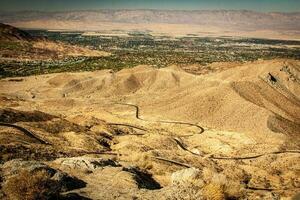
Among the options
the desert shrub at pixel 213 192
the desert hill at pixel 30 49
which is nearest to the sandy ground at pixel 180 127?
the desert shrub at pixel 213 192

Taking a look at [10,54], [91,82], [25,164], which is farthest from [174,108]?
[10,54]

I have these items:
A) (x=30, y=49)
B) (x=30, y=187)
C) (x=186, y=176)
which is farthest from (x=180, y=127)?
(x=30, y=49)

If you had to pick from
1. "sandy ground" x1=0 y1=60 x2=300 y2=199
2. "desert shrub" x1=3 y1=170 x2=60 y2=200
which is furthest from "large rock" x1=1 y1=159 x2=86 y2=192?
"desert shrub" x1=3 y1=170 x2=60 y2=200

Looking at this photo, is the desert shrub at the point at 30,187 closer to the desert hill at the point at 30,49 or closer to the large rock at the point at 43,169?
the large rock at the point at 43,169

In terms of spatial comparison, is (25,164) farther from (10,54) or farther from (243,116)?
(10,54)

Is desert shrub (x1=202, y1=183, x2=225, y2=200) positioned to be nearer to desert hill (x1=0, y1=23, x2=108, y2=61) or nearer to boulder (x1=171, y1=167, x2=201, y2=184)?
boulder (x1=171, y1=167, x2=201, y2=184)

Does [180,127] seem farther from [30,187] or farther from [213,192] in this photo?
[30,187]
